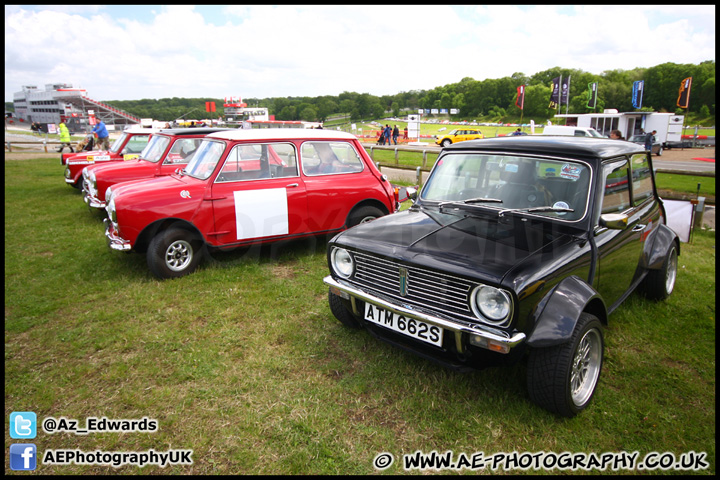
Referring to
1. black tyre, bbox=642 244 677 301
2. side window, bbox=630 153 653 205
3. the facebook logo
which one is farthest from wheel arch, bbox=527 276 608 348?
the facebook logo

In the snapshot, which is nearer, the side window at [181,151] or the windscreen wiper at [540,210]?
the windscreen wiper at [540,210]

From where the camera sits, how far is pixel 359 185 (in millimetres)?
6469

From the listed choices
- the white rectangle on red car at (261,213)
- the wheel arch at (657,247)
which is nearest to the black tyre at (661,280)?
the wheel arch at (657,247)

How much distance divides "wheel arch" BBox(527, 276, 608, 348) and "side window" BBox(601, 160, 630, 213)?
85 cm

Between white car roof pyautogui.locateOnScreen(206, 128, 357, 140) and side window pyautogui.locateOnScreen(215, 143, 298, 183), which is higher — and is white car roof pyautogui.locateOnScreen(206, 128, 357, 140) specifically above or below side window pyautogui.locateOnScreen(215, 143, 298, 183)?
above

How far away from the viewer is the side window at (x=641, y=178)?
4137 millimetres

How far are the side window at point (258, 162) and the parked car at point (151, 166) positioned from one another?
3417mm

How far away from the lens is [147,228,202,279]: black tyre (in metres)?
5.42

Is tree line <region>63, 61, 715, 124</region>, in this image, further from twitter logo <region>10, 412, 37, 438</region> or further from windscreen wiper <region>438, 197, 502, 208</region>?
twitter logo <region>10, 412, 37, 438</region>

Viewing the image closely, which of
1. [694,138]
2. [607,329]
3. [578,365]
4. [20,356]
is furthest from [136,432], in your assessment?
[694,138]

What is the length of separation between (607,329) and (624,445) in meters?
1.71

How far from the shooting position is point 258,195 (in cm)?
577

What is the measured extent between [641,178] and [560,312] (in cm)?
247

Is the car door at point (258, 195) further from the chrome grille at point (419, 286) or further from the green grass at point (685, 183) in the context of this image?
the green grass at point (685, 183)
